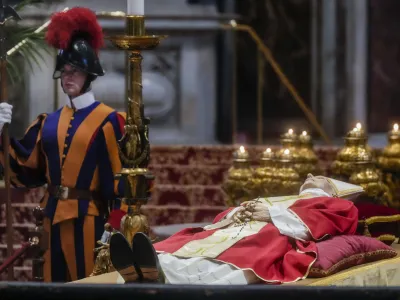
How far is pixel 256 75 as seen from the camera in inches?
492

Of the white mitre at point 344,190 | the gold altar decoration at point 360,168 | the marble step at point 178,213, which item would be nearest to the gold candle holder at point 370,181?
the gold altar decoration at point 360,168

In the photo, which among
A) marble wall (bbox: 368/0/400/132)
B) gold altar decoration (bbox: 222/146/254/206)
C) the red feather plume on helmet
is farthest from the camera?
marble wall (bbox: 368/0/400/132)

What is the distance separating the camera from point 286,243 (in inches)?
201

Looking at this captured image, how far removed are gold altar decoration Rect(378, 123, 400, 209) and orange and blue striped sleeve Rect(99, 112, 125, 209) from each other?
5.88 ft

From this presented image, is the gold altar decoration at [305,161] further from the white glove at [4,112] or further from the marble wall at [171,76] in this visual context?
the marble wall at [171,76]

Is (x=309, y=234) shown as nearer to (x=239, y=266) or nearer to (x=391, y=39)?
(x=239, y=266)

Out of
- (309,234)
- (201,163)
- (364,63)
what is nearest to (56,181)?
(309,234)

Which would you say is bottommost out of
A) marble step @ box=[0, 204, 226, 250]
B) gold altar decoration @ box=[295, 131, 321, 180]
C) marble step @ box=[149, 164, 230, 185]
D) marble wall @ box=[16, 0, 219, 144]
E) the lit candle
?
marble step @ box=[0, 204, 226, 250]

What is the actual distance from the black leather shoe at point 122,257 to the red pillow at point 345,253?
3.11 feet

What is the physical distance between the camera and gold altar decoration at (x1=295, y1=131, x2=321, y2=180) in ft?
24.7

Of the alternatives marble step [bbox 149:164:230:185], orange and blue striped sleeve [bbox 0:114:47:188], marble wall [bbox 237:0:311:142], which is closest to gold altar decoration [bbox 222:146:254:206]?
orange and blue striped sleeve [bbox 0:114:47:188]

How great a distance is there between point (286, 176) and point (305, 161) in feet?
1.30

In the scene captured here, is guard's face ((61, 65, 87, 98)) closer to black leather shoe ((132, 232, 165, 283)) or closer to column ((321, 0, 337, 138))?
black leather shoe ((132, 232, 165, 283))

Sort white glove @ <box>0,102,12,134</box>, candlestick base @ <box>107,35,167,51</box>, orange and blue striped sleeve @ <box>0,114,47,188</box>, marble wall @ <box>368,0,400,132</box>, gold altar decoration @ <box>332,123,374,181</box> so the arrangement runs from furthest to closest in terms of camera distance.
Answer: marble wall @ <box>368,0,400,132</box>, gold altar decoration @ <box>332,123,374,181</box>, orange and blue striped sleeve @ <box>0,114,47,188</box>, white glove @ <box>0,102,12,134</box>, candlestick base @ <box>107,35,167,51</box>
